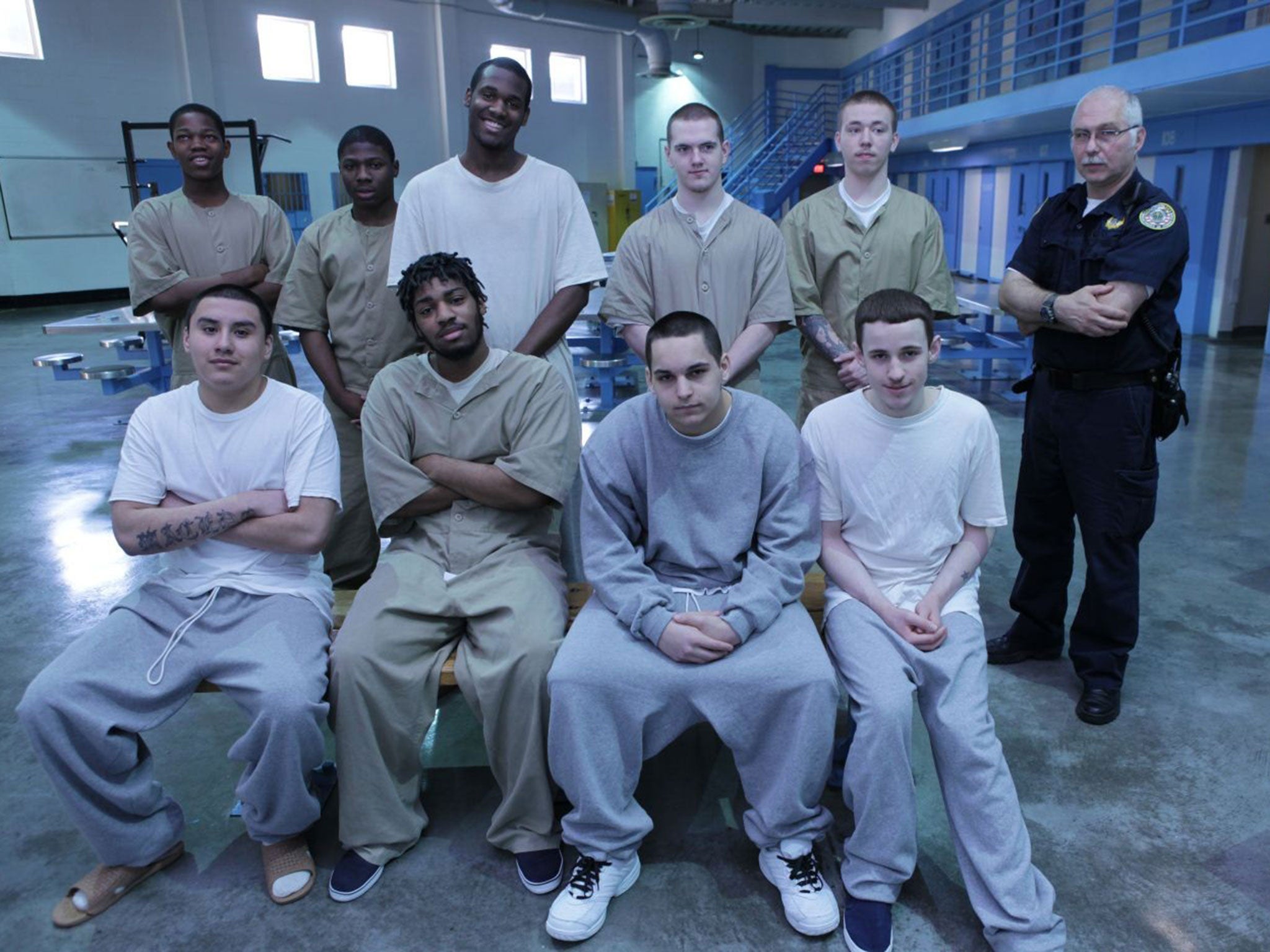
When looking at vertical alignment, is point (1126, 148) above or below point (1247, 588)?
above

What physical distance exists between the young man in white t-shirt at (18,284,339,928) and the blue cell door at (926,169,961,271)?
14.5 metres

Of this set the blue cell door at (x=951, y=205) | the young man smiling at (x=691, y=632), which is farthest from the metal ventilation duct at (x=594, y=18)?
the young man smiling at (x=691, y=632)

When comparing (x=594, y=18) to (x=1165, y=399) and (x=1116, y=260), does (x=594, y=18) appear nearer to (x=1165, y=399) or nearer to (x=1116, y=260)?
(x=1116, y=260)

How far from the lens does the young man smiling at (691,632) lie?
6.55ft

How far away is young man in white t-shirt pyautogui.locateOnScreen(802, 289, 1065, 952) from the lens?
1.88 m

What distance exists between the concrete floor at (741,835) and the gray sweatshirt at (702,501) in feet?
2.16

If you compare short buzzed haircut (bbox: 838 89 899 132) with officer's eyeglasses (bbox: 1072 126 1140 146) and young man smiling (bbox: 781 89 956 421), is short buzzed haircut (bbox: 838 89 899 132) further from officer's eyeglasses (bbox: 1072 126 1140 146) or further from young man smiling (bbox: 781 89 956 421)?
officer's eyeglasses (bbox: 1072 126 1140 146)

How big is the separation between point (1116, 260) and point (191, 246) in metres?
2.97

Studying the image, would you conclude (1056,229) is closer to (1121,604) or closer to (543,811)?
(1121,604)

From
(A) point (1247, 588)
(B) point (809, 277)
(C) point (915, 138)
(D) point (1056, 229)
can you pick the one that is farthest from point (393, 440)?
(C) point (915, 138)

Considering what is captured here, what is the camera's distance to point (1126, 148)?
96.5 inches

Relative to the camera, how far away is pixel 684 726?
208 centimetres

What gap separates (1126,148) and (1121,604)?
4.21ft

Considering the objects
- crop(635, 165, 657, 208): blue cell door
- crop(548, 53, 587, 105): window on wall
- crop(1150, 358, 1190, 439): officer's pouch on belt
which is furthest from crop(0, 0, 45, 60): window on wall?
crop(1150, 358, 1190, 439): officer's pouch on belt
